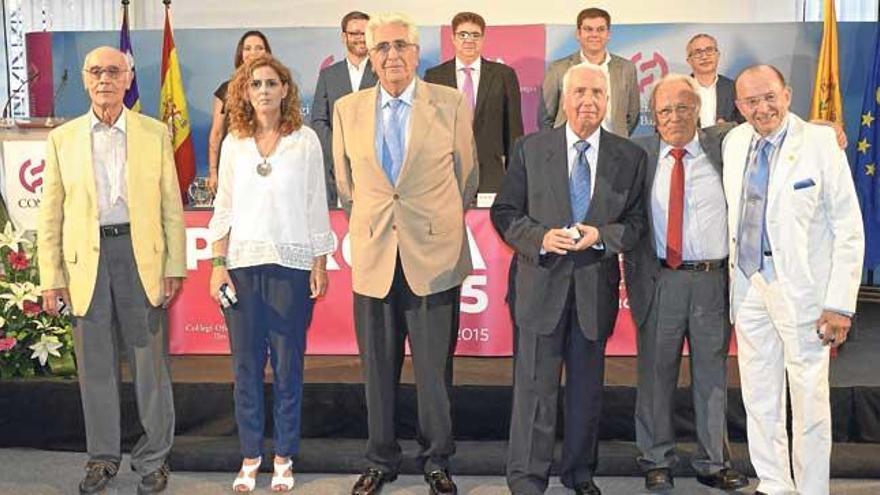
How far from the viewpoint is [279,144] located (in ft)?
11.6

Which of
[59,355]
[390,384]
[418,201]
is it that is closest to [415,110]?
[418,201]

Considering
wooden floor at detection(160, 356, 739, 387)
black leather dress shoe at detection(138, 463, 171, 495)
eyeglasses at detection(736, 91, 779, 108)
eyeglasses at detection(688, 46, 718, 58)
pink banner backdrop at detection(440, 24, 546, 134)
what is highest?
pink banner backdrop at detection(440, 24, 546, 134)

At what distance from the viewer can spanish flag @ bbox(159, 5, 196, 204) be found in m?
6.64

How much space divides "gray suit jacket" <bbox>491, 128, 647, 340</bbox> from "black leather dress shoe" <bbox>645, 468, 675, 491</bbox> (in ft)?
2.00

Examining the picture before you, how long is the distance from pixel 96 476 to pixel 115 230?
2.95 ft

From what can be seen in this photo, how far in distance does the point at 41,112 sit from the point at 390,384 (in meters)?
5.06

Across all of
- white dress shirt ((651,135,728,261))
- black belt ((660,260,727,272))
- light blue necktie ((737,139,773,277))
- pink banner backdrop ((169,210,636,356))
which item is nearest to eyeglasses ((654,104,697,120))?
white dress shirt ((651,135,728,261))

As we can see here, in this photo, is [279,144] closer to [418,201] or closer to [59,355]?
[418,201]

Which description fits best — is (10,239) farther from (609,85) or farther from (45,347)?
(609,85)

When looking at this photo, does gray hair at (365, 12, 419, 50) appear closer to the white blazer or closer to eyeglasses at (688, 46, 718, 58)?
the white blazer

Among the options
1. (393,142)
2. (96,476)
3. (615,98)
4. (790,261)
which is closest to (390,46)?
(393,142)

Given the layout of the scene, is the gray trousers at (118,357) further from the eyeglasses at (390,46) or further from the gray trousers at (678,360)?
the gray trousers at (678,360)

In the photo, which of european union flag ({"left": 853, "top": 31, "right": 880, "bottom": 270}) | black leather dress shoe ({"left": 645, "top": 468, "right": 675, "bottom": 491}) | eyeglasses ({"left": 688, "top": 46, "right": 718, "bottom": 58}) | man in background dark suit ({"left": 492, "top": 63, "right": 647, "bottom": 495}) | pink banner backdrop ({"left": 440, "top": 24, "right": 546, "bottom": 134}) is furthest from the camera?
pink banner backdrop ({"left": 440, "top": 24, "right": 546, "bottom": 134})

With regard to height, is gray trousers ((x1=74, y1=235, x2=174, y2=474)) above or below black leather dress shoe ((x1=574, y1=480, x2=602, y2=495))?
above
